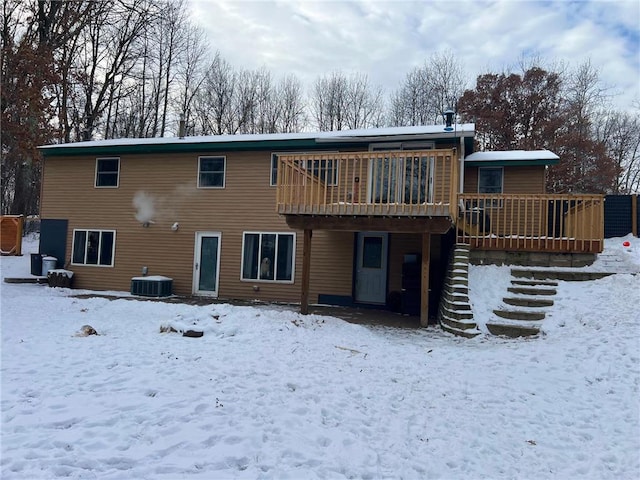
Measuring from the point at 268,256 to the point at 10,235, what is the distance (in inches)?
522

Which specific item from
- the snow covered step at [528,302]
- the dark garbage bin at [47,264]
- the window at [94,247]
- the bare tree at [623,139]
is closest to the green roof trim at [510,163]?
the snow covered step at [528,302]

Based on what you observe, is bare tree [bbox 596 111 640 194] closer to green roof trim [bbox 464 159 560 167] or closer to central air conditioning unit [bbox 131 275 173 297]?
green roof trim [bbox 464 159 560 167]

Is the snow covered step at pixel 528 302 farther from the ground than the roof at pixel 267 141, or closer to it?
closer to it

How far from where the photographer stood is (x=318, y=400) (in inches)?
174

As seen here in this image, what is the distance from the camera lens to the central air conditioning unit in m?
11.9

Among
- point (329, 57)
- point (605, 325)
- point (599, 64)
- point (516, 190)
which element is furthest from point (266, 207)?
point (599, 64)

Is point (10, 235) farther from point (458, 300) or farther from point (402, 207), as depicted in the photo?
point (458, 300)

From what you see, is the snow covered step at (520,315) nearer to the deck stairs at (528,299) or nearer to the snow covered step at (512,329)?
the deck stairs at (528,299)

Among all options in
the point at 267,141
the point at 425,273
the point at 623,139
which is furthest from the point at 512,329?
the point at 623,139

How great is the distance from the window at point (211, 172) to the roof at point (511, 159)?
6.99 meters

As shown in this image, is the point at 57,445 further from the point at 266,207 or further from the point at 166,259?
the point at 166,259

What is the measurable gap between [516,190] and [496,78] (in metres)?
15.0

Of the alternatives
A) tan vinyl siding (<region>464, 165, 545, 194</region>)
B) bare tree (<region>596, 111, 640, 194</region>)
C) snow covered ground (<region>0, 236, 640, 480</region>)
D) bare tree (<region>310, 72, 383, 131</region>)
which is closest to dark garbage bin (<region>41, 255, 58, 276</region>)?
snow covered ground (<region>0, 236, 640, 480</region>)

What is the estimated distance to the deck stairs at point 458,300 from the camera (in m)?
7.73
